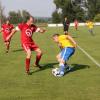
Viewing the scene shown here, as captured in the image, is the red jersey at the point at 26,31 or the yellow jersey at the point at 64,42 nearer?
the yellow jersey at the point at 64,42

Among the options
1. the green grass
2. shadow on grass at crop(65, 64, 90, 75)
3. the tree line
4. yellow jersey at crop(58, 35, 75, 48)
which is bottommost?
the tree line

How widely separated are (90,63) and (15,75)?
4.07m

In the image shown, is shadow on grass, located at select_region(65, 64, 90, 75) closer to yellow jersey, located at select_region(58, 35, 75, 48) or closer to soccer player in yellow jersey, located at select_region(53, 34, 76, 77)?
soccer player in yellow jersey, located at select_region(53, 34, 76, 77)

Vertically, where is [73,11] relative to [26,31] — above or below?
below

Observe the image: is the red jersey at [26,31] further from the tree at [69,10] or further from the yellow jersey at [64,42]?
the tree at [69,10]

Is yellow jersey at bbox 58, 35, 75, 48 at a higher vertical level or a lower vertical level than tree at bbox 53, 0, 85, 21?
higher

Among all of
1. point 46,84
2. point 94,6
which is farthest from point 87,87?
point 94,6

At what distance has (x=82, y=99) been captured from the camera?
9992 mm

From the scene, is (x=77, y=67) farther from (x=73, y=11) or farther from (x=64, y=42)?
(x=73, y=11)

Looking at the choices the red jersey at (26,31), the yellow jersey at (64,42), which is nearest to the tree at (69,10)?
the red jersey at (26,31)

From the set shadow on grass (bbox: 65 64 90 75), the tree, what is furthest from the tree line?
shadow on grass (bbox: 65 64 90 75)

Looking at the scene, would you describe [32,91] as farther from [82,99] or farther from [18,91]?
[82,99]

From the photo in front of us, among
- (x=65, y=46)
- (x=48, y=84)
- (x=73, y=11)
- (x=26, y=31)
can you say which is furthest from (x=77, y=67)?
(x=73, y=11)

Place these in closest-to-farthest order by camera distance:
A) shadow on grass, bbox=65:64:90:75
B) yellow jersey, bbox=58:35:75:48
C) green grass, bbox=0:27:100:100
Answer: green grass, bbox=0:27:100:100
yellow jersey, bbox=58:35:75:48
shadow on grass, bbox=65:64:90:75
